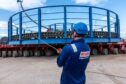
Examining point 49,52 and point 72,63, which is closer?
point 72,63

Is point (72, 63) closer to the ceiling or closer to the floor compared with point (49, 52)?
closer to the ceiling

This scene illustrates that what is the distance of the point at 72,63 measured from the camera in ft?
15.4

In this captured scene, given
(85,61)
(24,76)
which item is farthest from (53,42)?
(85,61)

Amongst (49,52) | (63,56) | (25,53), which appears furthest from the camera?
(25,53)

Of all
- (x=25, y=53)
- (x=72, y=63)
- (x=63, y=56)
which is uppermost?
(x=63, y=56)

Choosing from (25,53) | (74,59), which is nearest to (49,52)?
(25,53)

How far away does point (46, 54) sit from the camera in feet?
64.4

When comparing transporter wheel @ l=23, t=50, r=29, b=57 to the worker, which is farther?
transporter wheel @ l=23, t=50, r=29, b=57

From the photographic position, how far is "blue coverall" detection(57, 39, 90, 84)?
4.61 m

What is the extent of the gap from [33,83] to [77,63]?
4591 millimetres

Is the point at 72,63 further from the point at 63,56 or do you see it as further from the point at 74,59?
the point at 63,56

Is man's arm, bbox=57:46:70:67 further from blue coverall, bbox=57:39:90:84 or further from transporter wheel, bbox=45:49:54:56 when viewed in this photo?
transporter wheel, bbox=45:49:54:56

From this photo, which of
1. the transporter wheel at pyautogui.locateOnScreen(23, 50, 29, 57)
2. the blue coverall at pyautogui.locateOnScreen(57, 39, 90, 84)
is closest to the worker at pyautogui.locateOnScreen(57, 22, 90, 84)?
the blue coverall at pyautogui.locateOnScreen(57, 39, 90, 84)

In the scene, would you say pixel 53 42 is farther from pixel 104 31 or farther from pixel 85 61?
pixel 85 61
